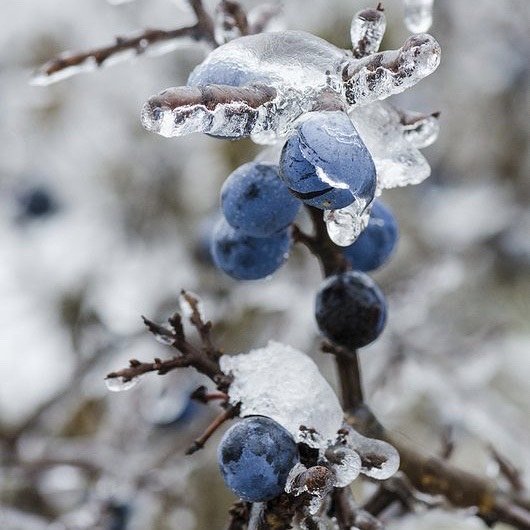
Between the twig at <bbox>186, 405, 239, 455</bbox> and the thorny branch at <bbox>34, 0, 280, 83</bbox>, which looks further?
the thorny branch at <bbox>34, 0, 280, 83</bbox>

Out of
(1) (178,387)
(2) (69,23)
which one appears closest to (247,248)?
(1) (178,387)

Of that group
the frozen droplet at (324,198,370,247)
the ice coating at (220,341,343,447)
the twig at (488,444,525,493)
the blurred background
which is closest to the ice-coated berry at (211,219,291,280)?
the ice coating at (220,341,343,447)

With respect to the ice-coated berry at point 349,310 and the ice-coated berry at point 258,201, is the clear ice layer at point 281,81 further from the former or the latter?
the ice-coated berry at point 349,310

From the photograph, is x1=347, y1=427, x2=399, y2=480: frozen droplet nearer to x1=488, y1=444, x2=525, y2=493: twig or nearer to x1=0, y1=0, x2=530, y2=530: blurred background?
x1=488, y1=444, x2=525, y2=493: twig

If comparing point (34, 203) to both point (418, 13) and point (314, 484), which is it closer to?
point (418, 13)

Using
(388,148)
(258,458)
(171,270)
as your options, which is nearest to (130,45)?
(388,148)

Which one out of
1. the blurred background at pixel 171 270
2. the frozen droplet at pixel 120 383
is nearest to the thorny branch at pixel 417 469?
the frozen droplet at pixel 120 383
